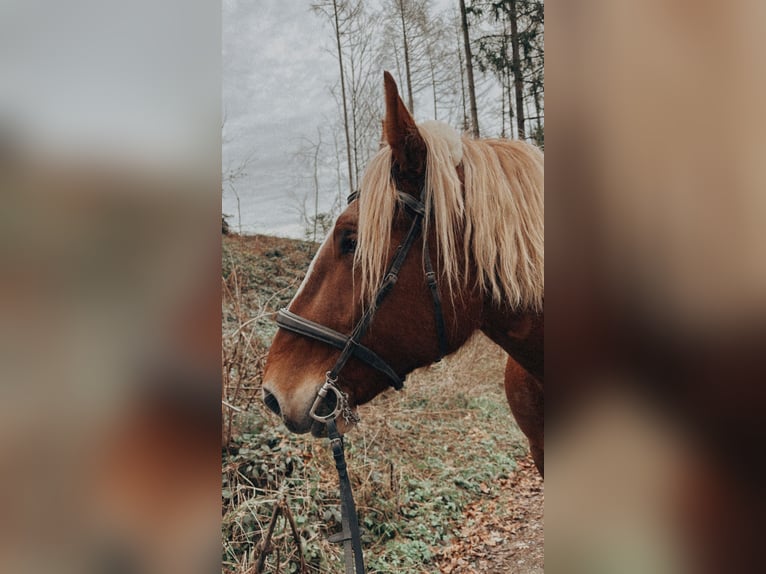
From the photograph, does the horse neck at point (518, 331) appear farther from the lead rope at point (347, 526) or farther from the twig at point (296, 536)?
the twig at point (296, 536)

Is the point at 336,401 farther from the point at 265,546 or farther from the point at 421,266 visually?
the point at 265,546

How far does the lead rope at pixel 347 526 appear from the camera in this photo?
3.11ft

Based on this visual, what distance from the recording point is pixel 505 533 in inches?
60.8

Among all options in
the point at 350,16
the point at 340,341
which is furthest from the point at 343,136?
the point at 340,341

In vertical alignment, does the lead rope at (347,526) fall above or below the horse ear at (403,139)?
below

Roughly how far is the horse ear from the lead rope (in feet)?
2.29

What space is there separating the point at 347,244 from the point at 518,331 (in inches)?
19.8

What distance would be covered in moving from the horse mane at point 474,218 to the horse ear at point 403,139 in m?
0.02

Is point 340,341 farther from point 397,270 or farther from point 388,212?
point 388,212

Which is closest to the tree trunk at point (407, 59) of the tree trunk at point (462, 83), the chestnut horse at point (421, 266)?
the tree trunk at point (462, 83)

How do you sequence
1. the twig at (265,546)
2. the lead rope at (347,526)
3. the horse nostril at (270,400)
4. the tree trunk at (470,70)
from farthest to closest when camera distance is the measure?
the tree trunk at (470,70)
the twig at (265,546)
the horse nostril at (270,400)
the lead rope at (347,526)
